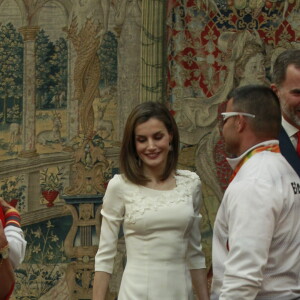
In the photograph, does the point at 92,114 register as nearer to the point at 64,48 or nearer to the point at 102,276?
the point at 64,48

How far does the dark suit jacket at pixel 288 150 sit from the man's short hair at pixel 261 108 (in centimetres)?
41

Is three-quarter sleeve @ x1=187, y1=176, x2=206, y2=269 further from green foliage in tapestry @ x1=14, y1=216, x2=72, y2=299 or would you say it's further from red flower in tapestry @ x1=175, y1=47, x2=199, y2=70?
green foliage in tapestry @ x1=14, y1=216, x2=72, y2=299

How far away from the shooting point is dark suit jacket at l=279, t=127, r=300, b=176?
4.15 metres

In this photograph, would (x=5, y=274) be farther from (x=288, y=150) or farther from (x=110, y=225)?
(x=288, y=150)

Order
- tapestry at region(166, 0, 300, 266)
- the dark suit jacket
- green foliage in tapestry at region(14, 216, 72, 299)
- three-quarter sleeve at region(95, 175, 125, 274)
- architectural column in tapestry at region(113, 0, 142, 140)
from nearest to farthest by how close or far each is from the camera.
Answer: the dark suit jacket < three-quarter sleeve at region(95, 175, 125, 274) < tapestry at region(166, 0, 300, 266) < architectural column in tapestry at region(113, 0, 142, 140) < green foliage in tapestry at region(14, 216, 72, 299)

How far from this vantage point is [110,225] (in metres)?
4.57

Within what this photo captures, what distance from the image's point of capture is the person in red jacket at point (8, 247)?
3.72 metres

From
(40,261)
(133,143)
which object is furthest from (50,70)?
(133,143)

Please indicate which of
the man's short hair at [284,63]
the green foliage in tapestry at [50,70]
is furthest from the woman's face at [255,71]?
the man's short hair at [284,63]

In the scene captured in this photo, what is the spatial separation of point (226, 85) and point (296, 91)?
3.63 m

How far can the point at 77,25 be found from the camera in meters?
8.30

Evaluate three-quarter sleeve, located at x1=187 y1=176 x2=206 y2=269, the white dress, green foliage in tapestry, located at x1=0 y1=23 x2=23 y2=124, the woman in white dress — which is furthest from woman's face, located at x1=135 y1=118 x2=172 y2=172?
green foliage in tapestry, located at x1=0 y1=23 x2=23 y2=124

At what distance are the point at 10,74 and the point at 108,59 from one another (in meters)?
0.97

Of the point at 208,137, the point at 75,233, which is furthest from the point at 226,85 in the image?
the point at 75,233
